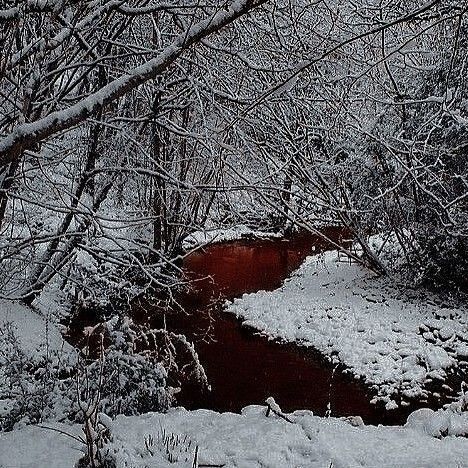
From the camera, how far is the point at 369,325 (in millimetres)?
9797

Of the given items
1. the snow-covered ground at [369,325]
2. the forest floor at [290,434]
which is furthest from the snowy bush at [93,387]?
the snow-covered ground at [369,325]

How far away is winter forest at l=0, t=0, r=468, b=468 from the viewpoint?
12.5 ft

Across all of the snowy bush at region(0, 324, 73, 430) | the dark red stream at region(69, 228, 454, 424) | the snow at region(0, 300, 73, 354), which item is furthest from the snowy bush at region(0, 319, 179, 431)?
the snow at region(0, 300, 73, 354)

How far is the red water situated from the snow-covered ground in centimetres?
33

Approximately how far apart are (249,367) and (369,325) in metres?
2.66

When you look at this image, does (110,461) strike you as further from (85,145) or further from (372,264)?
(372,264)

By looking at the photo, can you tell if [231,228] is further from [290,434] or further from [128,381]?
[290,434]

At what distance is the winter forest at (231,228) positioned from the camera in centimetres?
382

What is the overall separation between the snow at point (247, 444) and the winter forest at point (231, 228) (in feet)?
0.09

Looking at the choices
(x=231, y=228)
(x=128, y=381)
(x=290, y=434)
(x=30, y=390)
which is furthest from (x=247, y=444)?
(x=231, y=228)

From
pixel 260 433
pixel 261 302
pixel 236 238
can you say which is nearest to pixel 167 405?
pixel 260 433

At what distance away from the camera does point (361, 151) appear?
424 inches

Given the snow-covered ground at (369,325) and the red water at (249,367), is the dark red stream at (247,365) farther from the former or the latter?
the snow-covered ground at (369,325)

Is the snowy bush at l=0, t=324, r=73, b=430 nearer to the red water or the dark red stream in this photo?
the dark red stream
